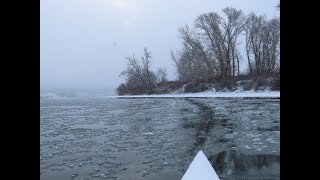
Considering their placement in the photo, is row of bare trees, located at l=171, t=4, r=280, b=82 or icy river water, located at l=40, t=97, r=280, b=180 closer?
icy river water, located at l=40, t=97, r=280, b=180

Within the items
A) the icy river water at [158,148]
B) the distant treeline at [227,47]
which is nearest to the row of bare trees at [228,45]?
the distant treeline at [227,47]

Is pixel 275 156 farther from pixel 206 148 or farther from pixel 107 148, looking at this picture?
pixel 107 148

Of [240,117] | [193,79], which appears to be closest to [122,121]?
[240,117]

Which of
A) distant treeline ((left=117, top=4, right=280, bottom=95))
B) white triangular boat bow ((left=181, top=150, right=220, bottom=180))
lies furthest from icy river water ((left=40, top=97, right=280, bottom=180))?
distant treeline ((left=117, top=4, right=280, bottom=95))

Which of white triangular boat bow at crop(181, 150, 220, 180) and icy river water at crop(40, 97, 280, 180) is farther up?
white triangular boat bow at crop(181, 150, 220, 180)

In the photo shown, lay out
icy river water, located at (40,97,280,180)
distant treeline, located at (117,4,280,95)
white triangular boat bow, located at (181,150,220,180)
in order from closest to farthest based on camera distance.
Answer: white triangular boat bow, located at (181,150,220,180) < icy river water, located at (40,97,280,180) < distant treeline, located at (117,4,280,95)

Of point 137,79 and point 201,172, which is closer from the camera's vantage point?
point 201,172

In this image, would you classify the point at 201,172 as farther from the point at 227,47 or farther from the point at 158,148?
the point at 227,47

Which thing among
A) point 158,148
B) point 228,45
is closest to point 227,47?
point 228,45

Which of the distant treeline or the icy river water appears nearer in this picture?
the icy river water

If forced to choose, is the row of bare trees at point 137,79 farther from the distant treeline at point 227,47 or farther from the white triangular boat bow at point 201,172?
the white triangular boat bow at point 201,172

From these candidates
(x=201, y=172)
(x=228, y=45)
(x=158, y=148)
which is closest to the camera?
(x=201, y=172)

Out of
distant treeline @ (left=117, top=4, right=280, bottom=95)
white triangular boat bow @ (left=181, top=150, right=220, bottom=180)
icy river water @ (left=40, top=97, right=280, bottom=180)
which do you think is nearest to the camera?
white triangular boat bow @ (left=181, top=150, right=220, bottom=180)

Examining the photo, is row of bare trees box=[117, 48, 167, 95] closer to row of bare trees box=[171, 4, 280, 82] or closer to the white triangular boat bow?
row of bare trees box=[171, 4, 280, 82]
